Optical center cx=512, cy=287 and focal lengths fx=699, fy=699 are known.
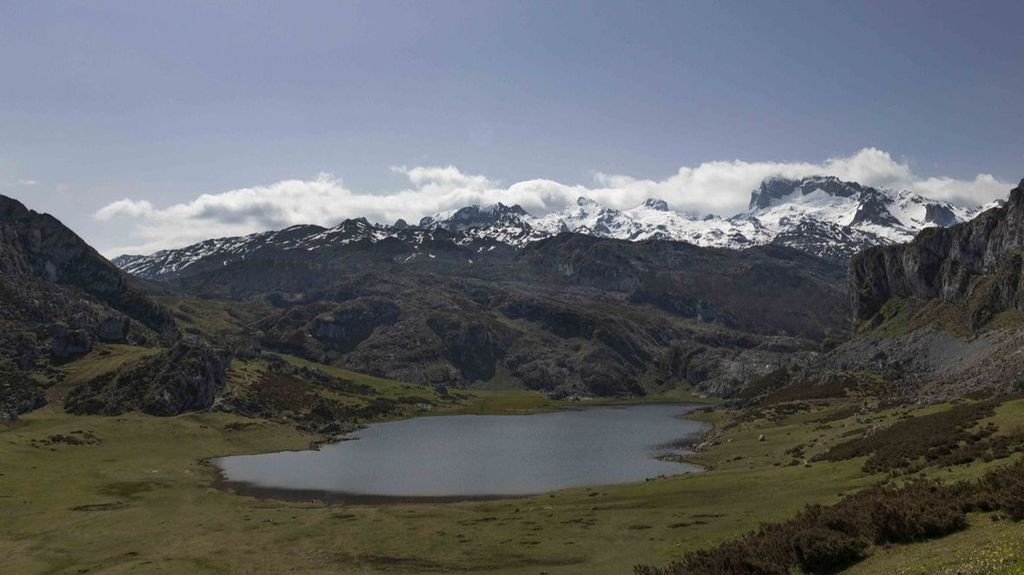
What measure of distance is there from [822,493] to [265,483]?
4084 inches

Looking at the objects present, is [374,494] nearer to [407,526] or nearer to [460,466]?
[460,466]

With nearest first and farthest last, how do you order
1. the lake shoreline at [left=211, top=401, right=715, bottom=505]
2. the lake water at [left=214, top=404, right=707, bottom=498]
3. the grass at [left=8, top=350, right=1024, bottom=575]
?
the grass at [left=8, top=350, right=1024, bottom=575], the lake shoreline at [left=211, top=401, right=715, bottom=505], the lake water at [left=214, top=404, right=707, bottom=498]

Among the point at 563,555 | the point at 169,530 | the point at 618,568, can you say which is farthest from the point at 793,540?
the point at 169,530

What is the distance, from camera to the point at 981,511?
37.1 metres

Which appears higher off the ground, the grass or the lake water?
the grass

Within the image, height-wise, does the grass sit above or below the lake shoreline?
above

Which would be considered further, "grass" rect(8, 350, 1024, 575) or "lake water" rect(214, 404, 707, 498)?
"lake water" rect(214, 404, 707, 498)

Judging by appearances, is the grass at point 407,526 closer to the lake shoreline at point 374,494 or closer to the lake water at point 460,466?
the lake shoreline at point 374,494

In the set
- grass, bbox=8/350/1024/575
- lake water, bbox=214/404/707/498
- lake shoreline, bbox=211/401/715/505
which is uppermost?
grass, bbox=8/350/1024/575

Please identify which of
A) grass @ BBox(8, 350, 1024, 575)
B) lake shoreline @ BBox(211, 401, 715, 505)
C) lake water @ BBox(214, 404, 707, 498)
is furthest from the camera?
lake water @ BBox(214, 404, 707, 498)

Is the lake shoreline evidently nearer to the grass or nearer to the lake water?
the lake water

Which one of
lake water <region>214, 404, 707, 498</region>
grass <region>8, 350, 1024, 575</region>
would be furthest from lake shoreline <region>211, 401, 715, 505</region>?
grass <region>8, 350, 1024, 575</region>

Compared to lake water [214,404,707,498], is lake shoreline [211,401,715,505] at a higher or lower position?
higher

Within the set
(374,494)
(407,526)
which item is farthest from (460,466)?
(407,526)
